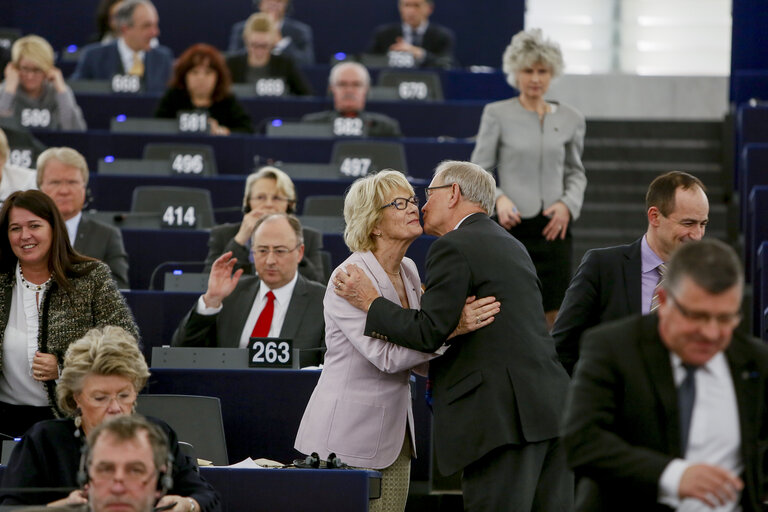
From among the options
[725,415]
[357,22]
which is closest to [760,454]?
[725,415]

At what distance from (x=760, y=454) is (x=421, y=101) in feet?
23.2

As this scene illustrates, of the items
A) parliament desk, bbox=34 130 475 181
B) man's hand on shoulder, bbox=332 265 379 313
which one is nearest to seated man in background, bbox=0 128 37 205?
parliament desk, bbox=34 130 475 181

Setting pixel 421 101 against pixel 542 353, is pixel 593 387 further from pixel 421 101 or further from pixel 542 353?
pixel 421 101

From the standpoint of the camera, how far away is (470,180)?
12.6ft

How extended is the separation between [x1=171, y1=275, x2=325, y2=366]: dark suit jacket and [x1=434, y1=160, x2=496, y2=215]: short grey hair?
51.7 inches

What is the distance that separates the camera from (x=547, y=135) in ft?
20.4

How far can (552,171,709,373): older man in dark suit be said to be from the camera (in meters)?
3.82

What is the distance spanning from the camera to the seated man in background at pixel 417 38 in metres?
10.9

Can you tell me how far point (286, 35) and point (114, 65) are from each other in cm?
161

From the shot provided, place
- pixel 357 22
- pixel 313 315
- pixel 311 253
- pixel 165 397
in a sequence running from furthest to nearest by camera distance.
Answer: pixel 357 22, pixel 311 253, pixel 313 315, pixel 165 397

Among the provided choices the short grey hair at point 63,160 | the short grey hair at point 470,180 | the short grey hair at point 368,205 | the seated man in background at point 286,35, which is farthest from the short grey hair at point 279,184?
the seated man in background at point 286,35

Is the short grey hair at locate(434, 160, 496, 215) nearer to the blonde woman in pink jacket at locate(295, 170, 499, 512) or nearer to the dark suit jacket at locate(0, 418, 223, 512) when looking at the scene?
the blonde woman in pink jacket at locate(295, 170, 499, 512)

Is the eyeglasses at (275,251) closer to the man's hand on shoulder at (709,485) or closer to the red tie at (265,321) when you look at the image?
the red tie at (265,321)

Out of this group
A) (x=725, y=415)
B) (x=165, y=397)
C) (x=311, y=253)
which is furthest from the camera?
(x=311, y=253)
